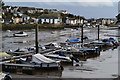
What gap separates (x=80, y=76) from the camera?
854 inches

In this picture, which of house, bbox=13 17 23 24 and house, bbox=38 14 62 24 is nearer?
house, bbox=13 17 23 24

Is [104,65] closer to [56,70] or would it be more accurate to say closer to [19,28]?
[56,70]

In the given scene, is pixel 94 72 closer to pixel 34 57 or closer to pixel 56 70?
pixel 56 70

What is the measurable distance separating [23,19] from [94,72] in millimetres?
105227

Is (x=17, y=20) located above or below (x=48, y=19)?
below

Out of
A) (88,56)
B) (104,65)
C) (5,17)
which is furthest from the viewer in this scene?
(5,17)

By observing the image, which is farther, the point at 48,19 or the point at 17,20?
the point at 48,19

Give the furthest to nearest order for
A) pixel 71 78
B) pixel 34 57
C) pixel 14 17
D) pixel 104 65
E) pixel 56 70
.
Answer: pixel 14 17, pixel 104 65, pixel 34 57, pixel 56 70, pixel 71 78

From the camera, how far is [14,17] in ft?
396

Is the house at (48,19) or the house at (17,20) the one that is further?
the house at (48,19)

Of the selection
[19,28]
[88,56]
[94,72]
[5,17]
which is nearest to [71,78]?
[94,72]

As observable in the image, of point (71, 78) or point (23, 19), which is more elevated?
point (23, 19)

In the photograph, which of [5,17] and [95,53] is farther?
[5,17]

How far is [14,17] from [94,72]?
101 metres
